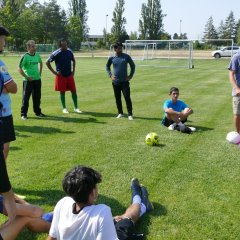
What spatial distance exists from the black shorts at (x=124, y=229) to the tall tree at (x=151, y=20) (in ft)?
300

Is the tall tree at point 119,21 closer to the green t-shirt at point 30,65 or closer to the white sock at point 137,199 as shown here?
the green t-shirt at point 30,65

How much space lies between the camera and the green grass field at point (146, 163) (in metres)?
4.67

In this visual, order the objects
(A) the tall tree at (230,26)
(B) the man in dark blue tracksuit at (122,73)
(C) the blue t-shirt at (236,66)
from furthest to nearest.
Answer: (A) the tall tree at (230,26), (B) the man in dark blue tracksuit at (122,73), (C) the blue t-shirt at (236,66)

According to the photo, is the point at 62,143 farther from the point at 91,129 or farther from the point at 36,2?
the point at 36,2

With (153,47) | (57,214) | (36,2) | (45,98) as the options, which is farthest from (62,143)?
(36,2)

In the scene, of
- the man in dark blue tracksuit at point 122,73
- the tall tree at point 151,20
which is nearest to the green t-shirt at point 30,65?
the man in dark blue tracksuit at point 122,73

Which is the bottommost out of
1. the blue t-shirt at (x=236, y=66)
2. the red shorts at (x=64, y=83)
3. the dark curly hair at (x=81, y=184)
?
the red shorts at (x=64, y=83)

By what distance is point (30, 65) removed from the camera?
10.5 m

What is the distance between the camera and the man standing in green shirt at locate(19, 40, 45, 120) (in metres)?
10.4

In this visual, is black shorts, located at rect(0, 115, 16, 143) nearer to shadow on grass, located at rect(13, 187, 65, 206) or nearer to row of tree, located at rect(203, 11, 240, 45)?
shadow on grass, located at rect(13, 187, 65, 206)

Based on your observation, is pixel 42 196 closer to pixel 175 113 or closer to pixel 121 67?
pixel 175 113

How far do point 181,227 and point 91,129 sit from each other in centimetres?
529

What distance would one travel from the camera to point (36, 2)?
85.1 metres

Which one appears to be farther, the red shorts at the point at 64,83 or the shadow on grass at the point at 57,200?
the red shorts at the point at 64,83
